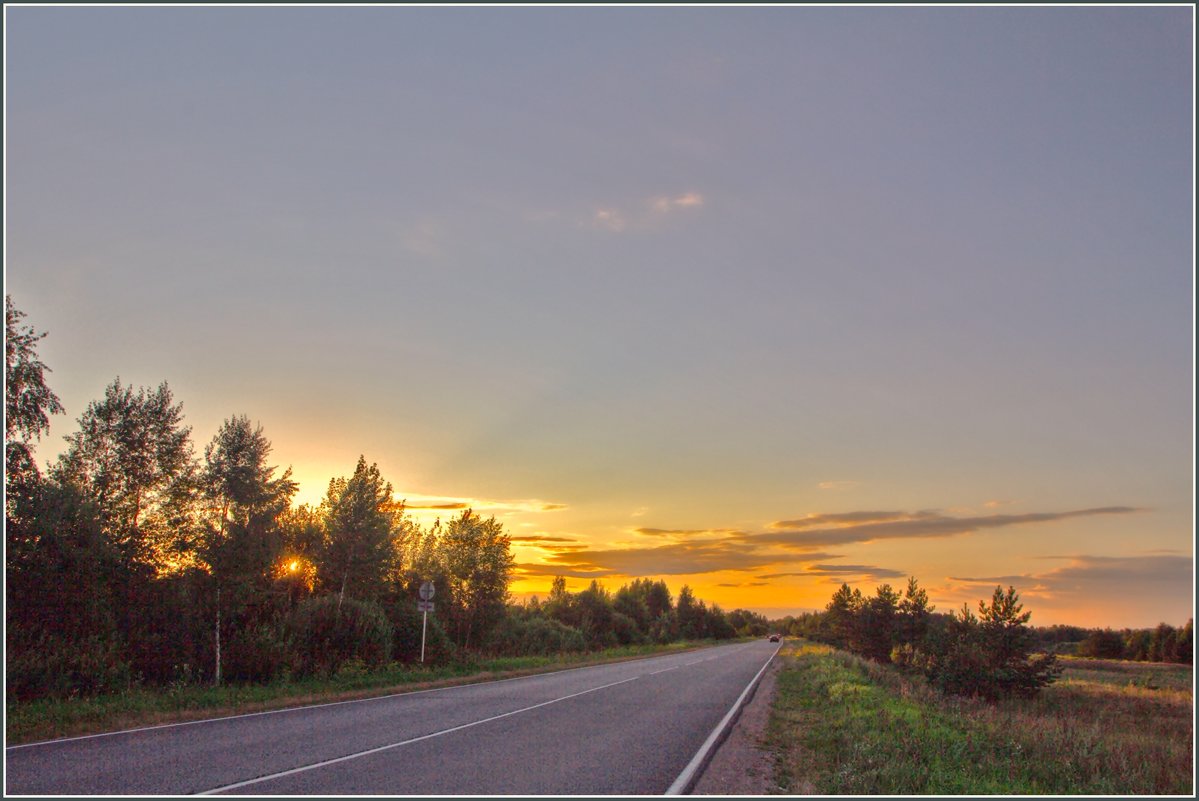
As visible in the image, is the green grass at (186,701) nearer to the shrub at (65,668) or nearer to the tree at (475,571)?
the shrub at (65,668)

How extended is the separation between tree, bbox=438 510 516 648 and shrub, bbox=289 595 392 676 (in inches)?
772

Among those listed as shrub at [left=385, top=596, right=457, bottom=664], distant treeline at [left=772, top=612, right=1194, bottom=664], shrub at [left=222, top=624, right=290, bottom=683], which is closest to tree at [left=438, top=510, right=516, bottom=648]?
shrub at [left=385, top=596, right=457, bottom=664]

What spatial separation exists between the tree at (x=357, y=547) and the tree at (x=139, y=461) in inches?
316

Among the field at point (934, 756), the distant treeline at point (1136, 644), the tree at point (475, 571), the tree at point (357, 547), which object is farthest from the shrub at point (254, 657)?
the distant treeline at point (1136, 644)

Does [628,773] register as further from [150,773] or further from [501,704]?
[501,704]

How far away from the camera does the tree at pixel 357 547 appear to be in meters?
36.1

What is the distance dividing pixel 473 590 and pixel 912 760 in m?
44.0

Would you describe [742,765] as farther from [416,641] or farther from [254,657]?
[416,641]

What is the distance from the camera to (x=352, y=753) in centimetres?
1068

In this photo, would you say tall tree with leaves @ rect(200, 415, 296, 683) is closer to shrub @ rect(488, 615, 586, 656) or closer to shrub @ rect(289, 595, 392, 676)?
shrub @ rect(289, 595, 392, 676)

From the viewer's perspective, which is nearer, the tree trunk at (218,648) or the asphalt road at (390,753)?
the asphalt road at (390,753)

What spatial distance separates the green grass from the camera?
13.1 m

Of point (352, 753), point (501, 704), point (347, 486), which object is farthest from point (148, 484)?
point (352, 753)

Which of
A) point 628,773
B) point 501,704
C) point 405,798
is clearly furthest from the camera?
point 501,704
